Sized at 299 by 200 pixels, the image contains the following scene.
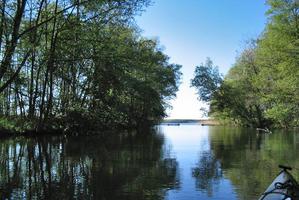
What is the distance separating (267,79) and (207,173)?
3373 centimetres

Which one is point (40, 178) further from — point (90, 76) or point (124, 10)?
point (90, 76)

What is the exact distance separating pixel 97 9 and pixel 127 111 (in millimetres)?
32873

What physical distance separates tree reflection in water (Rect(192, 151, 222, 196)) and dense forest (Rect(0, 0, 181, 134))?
8156mm

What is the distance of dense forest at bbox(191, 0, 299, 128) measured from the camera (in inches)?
1513

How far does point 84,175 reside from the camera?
15.0 m

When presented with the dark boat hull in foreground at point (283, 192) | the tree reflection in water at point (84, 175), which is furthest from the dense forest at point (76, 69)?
the dark boat hull in foreground at point (283, 192)

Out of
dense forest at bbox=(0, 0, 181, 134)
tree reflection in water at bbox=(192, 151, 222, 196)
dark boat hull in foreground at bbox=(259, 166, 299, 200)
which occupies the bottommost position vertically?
tree reflection in water at bbox=(192, 151, 222, 196)

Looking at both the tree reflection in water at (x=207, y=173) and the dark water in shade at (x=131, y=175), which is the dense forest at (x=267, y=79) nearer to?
the dark water in shade at (x=131, y=175)

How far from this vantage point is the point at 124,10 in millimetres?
23516

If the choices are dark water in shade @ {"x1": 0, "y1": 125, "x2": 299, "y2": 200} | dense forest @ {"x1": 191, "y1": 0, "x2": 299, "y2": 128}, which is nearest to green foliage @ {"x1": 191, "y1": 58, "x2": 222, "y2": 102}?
dense forest @ {"x1": 191, "y1": 0, "x2": 299, "y2": 128}

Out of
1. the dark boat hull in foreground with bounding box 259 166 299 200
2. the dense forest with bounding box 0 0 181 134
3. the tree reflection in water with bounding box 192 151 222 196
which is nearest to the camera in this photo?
the dark boat hull in foreground with bounding box 259 166 299 200

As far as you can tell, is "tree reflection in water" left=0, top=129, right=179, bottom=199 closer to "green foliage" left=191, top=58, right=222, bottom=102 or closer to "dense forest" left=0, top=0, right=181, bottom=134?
"dense forest" left=0, top=0, right=181, bottom=134

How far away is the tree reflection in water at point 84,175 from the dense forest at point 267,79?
21.4 metres

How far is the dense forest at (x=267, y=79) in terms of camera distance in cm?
3844
